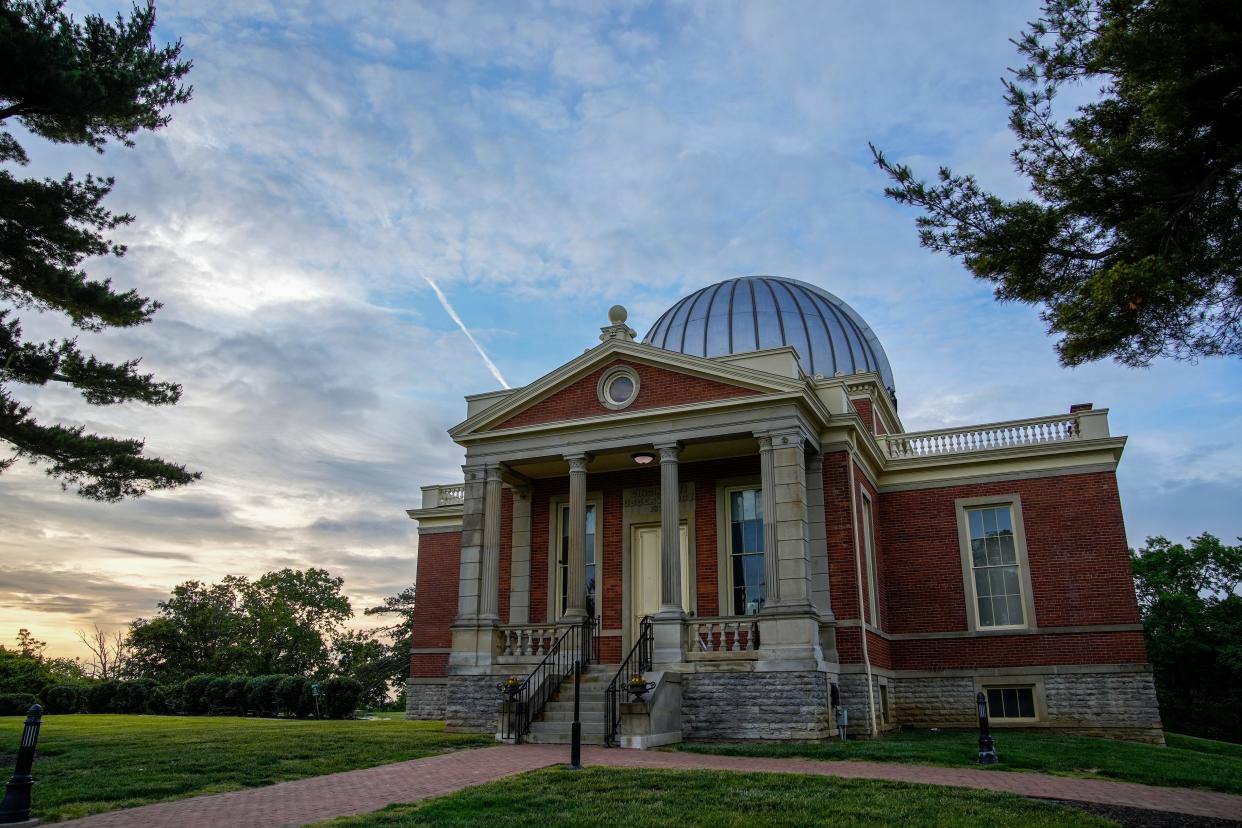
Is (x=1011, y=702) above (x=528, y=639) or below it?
below

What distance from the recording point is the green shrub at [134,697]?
25.8 meters

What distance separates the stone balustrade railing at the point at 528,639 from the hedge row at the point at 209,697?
7611mm

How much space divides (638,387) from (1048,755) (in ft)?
31.5

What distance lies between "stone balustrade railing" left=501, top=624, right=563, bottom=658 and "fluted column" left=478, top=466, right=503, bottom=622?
1.45ft

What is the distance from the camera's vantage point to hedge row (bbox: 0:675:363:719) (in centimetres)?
2303

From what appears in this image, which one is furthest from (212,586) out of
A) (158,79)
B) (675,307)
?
(158,79)

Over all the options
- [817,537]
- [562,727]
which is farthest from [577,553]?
[817,537]

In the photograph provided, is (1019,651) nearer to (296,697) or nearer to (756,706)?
(756,706)

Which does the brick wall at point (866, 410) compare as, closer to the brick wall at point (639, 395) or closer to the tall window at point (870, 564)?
the tall window at point (870, 564)

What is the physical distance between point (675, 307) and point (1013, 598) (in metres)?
13.9

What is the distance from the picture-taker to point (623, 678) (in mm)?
15594

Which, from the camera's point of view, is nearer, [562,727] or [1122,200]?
[1122,200]

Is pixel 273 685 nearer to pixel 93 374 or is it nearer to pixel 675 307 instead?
pixel 93 374

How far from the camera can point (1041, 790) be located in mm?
9266
